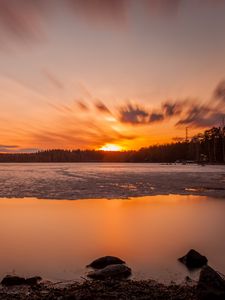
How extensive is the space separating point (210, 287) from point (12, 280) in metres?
4.18

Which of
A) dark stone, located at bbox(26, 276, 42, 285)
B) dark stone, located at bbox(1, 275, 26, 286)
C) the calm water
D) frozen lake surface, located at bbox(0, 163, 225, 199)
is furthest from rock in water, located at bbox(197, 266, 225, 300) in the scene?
frozen lake surface, located at bbox(0, 163, 225, 199)

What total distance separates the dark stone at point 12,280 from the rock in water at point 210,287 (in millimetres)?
3784

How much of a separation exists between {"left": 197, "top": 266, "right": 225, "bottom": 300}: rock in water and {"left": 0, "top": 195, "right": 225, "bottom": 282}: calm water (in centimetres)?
A: 145

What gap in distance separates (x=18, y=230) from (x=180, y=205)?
10.3 metres

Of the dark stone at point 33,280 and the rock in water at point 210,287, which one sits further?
the dark stone at point 33,280

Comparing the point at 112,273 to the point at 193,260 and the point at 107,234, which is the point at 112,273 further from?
the point at 107,234

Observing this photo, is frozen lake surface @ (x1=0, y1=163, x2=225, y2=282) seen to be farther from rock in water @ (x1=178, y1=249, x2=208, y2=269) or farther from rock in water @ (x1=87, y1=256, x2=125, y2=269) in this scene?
rock in water @ (x1=87, y1=256, x2=125, y2=269)

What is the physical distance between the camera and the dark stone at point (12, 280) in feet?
22.3

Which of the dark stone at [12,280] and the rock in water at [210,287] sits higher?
the rock in water at [210,287]

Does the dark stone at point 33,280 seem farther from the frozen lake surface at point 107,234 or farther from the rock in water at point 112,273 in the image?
the rock in water at point 112,273

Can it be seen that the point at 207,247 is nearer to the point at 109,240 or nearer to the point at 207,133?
the point at 109,240

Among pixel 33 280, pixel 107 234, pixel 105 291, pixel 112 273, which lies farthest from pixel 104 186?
pixel 105 291

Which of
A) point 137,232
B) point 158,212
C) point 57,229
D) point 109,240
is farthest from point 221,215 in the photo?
point 57,229

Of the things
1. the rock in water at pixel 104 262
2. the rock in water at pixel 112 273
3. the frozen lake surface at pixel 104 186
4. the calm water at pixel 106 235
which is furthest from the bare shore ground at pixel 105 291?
the frozen lake surface at pixel 104 186
